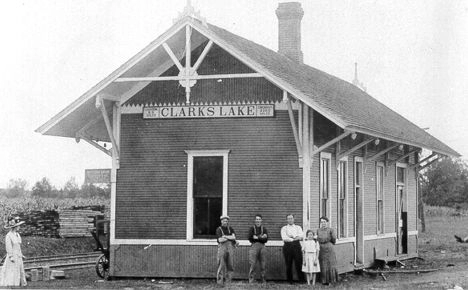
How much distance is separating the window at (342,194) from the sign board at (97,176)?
21.9 feet

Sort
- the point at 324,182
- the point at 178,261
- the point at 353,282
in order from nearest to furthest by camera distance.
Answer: the point at 178,261
the point at 353,282
the point at 324,182

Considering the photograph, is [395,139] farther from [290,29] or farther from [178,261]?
[290,29]

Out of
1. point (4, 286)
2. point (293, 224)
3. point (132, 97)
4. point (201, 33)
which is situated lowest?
point (4, 286)

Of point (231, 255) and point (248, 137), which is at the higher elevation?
point (248, 137)

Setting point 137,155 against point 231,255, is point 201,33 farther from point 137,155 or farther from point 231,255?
point 231,255

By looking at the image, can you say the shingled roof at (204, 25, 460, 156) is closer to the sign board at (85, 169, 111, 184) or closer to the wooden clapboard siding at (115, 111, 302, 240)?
the wooden clapboard siding at (115, 111, 302, 240)

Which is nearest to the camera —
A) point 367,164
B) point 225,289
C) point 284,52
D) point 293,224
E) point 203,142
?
point 225,289

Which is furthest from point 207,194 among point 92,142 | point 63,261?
point 63,261

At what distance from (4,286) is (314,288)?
6290 millimetres

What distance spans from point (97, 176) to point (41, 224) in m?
10.7

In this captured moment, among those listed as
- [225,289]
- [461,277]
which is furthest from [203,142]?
[461,277]

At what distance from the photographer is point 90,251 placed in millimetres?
30875

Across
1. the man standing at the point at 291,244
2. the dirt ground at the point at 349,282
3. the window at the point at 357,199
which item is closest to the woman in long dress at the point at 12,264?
the dirt ground at the point at 349,282

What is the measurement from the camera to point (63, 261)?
81.7 feet
